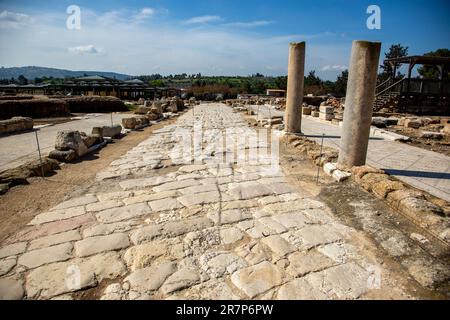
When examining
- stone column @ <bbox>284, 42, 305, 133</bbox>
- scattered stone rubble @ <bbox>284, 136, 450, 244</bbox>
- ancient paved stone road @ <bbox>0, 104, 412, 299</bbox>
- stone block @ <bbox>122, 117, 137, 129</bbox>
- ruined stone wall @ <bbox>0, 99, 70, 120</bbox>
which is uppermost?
stone column @ <bbox>284, 42, 305, 133</bbox>

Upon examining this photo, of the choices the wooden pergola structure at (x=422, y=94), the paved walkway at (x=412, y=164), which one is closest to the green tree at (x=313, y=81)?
the wooden pergola structure at (x=422, y=94)

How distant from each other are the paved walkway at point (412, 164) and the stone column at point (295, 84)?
1.28 meters

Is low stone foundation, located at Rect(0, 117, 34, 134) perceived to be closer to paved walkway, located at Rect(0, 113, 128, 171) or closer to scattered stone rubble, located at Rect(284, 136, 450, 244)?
paved walkway, located at Rect(0, 113, 128, 171)

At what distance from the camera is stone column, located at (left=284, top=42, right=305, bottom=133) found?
858cm

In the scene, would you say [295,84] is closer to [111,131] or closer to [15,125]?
[111,131]

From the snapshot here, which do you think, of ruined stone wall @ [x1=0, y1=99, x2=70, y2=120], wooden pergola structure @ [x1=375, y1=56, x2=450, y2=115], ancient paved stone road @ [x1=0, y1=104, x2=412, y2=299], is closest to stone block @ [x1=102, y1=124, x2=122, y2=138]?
Result: ancient paved stone road @ [x1=0, y1=104, x2=412, y2=299]

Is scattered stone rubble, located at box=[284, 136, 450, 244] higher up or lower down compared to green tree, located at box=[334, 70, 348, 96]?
lower down

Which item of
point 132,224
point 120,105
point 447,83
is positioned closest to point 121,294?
point 132,224

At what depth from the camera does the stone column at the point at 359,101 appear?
16.1 feet

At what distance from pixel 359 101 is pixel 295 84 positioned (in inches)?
158

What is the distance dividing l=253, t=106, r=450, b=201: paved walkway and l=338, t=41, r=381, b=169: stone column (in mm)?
796

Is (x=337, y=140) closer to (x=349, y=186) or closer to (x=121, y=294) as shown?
(x=349, y=186)
